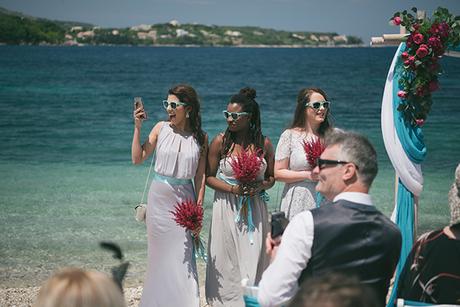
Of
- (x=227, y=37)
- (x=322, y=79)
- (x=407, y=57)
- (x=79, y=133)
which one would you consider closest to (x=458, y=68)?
(x=322, y=79)

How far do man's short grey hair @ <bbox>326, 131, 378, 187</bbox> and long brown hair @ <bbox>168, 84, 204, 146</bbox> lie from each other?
325cm

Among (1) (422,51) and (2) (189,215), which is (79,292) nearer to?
(2) (189,215)

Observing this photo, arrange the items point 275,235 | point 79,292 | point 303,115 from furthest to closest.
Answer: point 303,115 < point 275,235 < point 79,292

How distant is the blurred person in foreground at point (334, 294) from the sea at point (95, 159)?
6.93 metres

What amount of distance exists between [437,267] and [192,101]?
3.66 m

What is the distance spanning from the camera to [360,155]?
3721 mm

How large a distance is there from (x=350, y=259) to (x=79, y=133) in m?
27.6

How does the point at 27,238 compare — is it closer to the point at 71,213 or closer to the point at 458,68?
the point at 71,213

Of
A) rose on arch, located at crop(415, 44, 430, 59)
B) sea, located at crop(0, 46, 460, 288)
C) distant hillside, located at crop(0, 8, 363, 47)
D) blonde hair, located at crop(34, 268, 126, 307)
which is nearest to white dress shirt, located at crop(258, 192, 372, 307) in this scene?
blonde hair, located at crop(34, 268, 126, 307)

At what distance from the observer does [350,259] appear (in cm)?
359

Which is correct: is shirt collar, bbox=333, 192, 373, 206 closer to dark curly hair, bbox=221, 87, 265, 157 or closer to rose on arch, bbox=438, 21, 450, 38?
dark curly hair, bbox=221, 87, 265, 157

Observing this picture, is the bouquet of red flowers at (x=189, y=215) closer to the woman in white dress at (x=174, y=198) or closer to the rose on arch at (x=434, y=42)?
the woman in white dress at (x=174, y=198)

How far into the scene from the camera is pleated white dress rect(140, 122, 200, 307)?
6887mm

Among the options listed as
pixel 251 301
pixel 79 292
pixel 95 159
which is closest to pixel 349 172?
pixel 251 301
